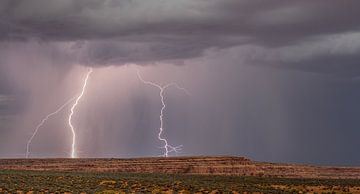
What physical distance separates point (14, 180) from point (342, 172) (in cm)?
8420

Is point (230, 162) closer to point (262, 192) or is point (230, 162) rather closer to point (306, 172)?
point (306, 172)

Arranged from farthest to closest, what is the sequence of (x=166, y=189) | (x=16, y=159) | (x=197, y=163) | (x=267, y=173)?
(x=16, y=159)
(x=197, y=163)
(x=267, y=173)
(x=166, y=189)

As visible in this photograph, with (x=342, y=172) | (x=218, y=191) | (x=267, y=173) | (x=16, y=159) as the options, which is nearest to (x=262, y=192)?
(x=218, y=191)

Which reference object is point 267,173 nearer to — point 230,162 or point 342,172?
point 230,162

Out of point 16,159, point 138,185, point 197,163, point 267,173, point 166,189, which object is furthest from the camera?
point 16,159

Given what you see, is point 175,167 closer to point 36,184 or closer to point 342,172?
point 342,172

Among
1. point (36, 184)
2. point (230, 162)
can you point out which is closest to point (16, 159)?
point (230, 162)

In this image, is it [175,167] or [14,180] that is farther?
[175,167]

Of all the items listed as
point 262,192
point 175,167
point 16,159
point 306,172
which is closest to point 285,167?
point 306,172

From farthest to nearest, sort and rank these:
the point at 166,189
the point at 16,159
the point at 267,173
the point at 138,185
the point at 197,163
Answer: the point at 16,159 → the point at 197,163 → the point at 267,173 → the point at 138,185 → the point at 166,189

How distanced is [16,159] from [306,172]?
75.5 m

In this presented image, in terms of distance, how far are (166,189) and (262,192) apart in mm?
11993

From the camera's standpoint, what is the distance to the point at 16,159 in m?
141

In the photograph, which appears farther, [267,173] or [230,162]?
[230,162]
